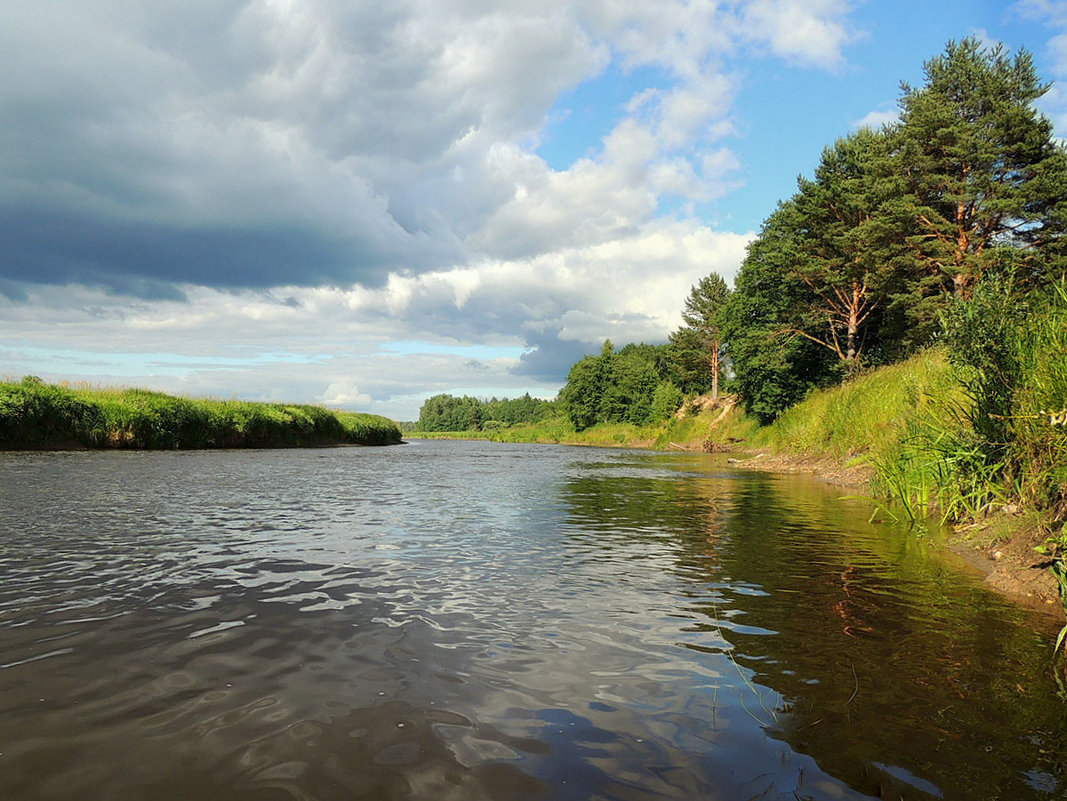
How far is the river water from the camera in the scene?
2.94 metres

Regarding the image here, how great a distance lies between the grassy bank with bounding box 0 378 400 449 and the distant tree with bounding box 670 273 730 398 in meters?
55.4

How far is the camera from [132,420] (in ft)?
94.5

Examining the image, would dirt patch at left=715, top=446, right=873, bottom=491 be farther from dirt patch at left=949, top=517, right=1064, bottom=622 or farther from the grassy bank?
the grassy bank

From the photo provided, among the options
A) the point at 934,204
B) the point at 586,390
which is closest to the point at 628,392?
the point at 586,390

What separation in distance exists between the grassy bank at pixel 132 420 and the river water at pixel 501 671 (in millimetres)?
21673

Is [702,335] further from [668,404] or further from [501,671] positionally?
[501,671]

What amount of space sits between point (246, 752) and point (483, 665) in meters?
1.70

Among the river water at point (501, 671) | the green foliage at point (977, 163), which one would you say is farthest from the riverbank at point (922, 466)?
the green foliage at point (977, 163)

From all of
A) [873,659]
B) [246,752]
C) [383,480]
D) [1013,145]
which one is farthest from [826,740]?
[1013,145]

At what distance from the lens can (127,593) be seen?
222 inches

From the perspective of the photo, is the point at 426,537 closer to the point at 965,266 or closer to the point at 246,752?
the point at 246,752

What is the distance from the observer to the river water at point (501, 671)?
9.64 ft

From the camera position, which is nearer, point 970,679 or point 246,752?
point 246,752

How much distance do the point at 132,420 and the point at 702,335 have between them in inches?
2780
